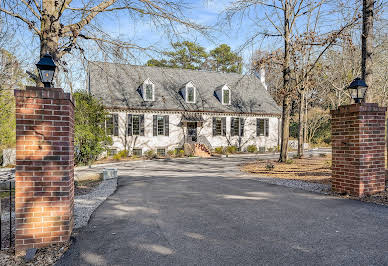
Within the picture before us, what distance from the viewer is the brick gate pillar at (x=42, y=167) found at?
3.65 meters

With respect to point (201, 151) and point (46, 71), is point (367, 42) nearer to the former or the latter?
point (46, 71)

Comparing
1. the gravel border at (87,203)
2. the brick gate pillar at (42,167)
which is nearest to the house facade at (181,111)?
the gravel border at (87,203)

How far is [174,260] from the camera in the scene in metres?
3.26

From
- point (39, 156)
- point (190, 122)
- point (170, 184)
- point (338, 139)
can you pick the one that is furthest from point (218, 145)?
point (39, 156)

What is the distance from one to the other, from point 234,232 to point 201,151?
57.9ft

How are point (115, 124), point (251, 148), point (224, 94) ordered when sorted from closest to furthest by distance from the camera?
point (115, 124) < point (251, 148) < point (224, 94)

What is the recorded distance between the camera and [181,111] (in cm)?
2330

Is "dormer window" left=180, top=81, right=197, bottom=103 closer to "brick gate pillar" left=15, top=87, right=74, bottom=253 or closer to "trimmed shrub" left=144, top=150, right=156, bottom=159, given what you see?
"trimmed shrub" left=144, top=150, right=156, bottom=159

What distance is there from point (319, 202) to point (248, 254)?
324cm

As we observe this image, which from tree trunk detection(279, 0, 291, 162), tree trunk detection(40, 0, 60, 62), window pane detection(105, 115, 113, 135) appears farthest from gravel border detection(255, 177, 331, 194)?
window pane detection(105, 115, 113, 135)

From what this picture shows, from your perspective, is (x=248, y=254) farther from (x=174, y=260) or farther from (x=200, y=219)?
(x=200, y=219)

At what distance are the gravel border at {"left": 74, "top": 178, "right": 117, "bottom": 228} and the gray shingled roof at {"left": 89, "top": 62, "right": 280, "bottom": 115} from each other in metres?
13.7

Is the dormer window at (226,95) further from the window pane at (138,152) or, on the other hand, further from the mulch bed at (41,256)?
the mulch bed at (41,256)

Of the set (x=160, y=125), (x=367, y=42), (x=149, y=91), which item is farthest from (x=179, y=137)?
(x=367, y=42)
